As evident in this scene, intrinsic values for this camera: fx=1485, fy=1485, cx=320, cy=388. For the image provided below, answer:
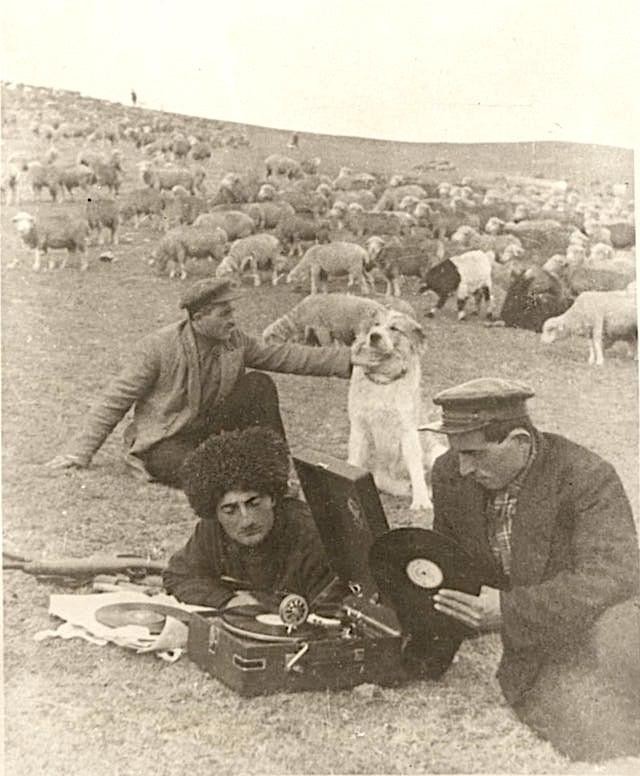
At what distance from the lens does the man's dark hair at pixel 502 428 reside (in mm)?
5227

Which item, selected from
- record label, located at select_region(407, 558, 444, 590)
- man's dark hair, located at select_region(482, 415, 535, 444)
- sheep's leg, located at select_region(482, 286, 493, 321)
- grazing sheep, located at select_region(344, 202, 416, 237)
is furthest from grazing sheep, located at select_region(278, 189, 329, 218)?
record label, located at select_region(407, 558, 444, 590)

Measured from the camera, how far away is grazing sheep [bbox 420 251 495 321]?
549 centimetres

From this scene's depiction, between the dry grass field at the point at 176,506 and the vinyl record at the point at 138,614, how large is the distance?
0.11 meters

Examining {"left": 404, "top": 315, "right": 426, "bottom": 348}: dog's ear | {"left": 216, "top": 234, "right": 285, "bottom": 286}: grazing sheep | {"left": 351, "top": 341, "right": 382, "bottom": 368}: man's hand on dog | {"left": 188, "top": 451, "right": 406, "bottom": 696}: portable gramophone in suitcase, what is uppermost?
{"left": 216, "top": 234, "right": 285, "bottom": 286}: grazing sheep

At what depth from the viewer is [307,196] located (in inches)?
216

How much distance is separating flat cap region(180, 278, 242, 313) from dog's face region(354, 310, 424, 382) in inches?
19.4

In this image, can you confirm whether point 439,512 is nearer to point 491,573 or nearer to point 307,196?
point 491,573

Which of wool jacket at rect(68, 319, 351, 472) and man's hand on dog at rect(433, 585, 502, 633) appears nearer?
man's hand on dog at rect(433, 585, 502, 633)

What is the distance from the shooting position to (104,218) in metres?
5.46

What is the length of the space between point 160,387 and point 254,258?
23.1 inches

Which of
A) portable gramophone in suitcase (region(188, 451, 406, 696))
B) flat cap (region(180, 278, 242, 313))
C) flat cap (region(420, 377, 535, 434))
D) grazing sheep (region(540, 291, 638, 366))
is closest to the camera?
portable gramophone in suitcase (region(188, 451, 406, 696))

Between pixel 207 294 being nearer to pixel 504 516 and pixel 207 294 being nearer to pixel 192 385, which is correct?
pixel 192 385

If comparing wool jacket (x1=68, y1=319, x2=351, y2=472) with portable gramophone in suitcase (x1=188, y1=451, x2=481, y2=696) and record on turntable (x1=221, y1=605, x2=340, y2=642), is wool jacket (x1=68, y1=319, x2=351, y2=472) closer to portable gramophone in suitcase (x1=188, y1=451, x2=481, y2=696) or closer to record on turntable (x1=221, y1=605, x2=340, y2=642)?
portable gramophone in suitcase (x1=188, y1=451, x2=481, y2=696)

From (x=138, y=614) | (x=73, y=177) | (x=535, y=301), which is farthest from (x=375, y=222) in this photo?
(x=138, y=614)
